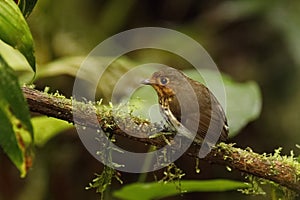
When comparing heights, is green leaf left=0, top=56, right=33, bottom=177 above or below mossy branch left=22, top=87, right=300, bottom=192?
below

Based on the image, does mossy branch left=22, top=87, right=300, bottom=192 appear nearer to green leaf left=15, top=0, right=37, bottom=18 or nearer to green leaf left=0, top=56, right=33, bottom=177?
green leaf left=15, top=0, right=37, bottom=18

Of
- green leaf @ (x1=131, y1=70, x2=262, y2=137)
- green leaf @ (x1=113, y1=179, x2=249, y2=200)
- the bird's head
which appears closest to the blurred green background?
green leaf @ (x1=131, y1=70, x2=262, y2=137)

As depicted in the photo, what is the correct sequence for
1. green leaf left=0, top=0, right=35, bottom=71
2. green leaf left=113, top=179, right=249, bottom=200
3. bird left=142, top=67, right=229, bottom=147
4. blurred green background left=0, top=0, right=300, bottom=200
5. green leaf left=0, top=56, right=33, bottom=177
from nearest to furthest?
green leaf left=0, top=56, right=33, bottom=177 → green leaf left=0, top=0, right=35, bottom=71 → bird left=142, top=67, right=229, bottom=147 → green leaf left=113, top=179, right=249, bottom=200 → blurred green background left=0, top=0, right=300, bottom=200

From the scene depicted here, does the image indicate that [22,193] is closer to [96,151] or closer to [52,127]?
[52,127]

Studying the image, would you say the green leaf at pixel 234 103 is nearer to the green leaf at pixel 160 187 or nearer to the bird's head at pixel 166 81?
the green leaf at pixel 160 187

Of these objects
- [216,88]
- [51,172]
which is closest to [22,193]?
[51,172]

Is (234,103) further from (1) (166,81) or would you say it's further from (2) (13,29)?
(2) (13,29)
